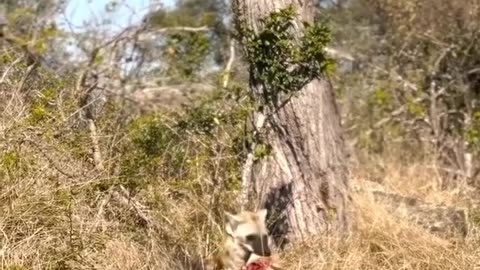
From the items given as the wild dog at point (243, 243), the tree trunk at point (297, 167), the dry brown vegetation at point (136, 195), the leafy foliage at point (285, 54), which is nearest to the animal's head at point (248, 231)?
the wild dog at point (243, 243)

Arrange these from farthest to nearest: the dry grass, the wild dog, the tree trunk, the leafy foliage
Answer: the tree trunk, the leafy foliage, the wild dog, the dry grass

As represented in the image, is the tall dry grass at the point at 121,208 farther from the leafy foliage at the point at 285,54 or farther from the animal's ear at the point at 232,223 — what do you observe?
the leafy foliage at the point at 285,54

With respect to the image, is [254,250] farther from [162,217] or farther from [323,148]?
[323,148]

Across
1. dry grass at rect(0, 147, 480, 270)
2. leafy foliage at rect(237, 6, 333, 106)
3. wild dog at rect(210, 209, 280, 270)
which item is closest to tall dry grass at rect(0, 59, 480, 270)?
dry grass at rect(0, 147, 480, 270)

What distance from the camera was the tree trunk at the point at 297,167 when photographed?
20.3 ft

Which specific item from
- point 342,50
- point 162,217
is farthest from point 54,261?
point 342,50

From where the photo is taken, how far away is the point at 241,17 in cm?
608

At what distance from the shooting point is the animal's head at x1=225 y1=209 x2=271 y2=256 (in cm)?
537

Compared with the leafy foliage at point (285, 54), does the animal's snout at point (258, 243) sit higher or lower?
lower

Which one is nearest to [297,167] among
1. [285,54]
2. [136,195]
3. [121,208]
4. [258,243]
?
[285,54]

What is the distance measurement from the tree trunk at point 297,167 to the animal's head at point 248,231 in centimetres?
62

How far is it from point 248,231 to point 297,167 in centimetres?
107

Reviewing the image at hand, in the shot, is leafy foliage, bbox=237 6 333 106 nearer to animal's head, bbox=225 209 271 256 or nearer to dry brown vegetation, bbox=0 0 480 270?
dry brown vegetation, bbox=0 0 480 270

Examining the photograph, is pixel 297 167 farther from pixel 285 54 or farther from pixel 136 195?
pixel 136 195
